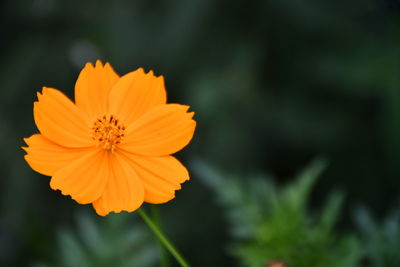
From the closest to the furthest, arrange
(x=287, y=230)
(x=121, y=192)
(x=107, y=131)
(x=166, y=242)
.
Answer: (x=166, y=242) < (x=121, y=192) < (x=107, y=131) < (x=287, y=230)

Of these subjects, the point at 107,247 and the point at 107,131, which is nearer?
the point at 107,131

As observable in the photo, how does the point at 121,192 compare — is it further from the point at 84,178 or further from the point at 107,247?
the point at 107,247

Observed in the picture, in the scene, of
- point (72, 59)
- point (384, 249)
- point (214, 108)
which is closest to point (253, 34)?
point (214, 108)

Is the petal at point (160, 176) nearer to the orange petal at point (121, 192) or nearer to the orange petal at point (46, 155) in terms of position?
the orange petal at point (121, 192)

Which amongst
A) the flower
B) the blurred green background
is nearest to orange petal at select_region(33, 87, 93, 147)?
the flower

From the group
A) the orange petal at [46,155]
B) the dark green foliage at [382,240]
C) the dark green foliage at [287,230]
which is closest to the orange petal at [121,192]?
the orange petal at [46,155]

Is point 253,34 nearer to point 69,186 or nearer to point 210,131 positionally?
point 210,131

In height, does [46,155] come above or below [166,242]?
above

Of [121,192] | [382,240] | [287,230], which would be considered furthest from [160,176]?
[382,240]
